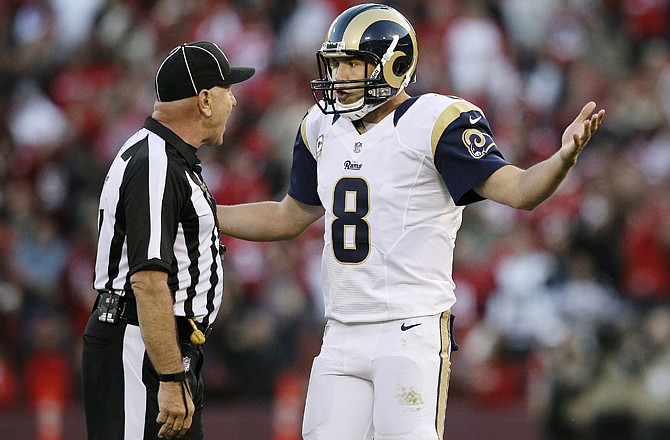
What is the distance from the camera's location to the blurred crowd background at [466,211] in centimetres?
887

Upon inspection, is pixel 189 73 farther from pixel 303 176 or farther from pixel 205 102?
pixel 303 176

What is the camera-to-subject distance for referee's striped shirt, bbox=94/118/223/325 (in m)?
4.47

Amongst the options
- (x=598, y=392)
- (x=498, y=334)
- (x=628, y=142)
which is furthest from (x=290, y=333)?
(x=628, y=142)

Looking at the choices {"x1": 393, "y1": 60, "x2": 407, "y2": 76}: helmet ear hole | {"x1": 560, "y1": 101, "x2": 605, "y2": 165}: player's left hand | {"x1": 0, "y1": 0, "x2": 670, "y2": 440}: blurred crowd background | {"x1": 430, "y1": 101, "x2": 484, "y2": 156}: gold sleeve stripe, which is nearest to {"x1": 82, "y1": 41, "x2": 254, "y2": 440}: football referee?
{"x1": 393, "y1": 60, "x2": 407, "y2": 76}: helmet ear hole

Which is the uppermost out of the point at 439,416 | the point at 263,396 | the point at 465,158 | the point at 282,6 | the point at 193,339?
the point at 282,6

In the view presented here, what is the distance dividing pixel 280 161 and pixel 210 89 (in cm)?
551

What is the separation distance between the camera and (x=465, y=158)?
452 centimetres

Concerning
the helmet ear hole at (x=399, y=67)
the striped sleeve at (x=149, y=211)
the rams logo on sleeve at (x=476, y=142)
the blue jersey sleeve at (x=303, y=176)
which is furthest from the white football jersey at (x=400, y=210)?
the striped sleeve at (x=149, y=211)

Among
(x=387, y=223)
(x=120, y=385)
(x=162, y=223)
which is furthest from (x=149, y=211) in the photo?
(x=387, y=223)

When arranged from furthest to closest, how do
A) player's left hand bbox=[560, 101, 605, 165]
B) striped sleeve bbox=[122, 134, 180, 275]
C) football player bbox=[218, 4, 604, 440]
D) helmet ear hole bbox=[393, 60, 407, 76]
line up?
1. helmet ear hole bbox=[393, 60, 407, 76]
2. football player bbox=[218, 4, 604, 440]
3. striped sleeve bbox=[122, 134, 180, 275]
4. player's left hand bbox=[560, 101, 605, 165]

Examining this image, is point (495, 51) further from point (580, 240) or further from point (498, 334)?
point (498, 334)

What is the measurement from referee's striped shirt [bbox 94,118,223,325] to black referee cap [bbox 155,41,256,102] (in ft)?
0.48

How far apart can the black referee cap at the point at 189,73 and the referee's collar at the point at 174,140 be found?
4.1 inches

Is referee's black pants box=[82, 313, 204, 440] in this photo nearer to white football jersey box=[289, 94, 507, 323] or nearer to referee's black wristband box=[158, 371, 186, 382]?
referee's black wristband box=[158, 371, 186, 382]
